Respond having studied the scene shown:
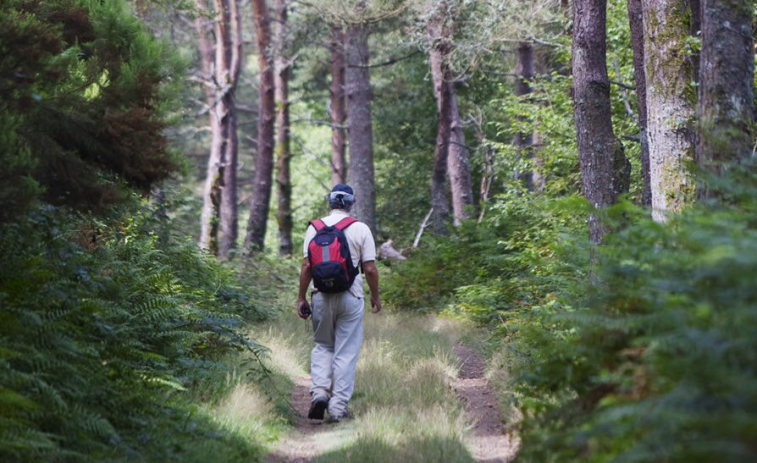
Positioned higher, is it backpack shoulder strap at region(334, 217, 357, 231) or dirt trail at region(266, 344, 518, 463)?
backpack shoulder strap at region(334, 217, 357, 231)

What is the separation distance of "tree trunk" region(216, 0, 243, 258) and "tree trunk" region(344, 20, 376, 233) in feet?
17.4

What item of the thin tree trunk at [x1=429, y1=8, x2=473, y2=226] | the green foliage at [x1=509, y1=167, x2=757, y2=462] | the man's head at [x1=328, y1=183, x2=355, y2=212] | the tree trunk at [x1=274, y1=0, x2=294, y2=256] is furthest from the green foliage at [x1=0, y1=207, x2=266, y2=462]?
the tree trunk at [x1=274, y1=0, x2=294, y2=256]

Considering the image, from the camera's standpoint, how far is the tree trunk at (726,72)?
688 centimetres

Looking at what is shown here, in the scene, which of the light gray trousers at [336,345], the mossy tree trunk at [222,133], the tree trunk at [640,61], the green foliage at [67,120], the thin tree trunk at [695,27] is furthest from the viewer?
the mossy tree trunk at [222,133]

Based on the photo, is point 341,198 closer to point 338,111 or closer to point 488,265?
point 488,265

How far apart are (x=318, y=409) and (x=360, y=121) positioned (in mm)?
13442

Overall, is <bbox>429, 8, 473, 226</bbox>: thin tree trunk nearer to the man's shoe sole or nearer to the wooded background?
the wooded background

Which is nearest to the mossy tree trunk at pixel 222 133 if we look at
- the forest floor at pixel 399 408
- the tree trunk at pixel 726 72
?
the forest floor at pixel 399 408

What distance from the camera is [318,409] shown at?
8.12 m

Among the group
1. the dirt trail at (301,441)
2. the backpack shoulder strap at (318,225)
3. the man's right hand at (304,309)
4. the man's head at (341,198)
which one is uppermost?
the man's head at (341,198)

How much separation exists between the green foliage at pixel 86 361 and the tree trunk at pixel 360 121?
1251 cm

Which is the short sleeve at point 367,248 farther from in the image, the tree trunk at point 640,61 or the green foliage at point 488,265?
the green foliage at point 488,265

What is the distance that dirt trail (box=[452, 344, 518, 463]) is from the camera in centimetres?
656

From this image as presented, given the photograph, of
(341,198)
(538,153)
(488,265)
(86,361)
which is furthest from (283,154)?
(86,361)
